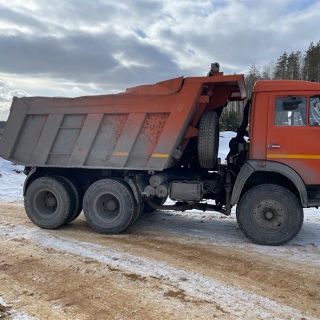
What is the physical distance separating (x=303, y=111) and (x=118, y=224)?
3869mm

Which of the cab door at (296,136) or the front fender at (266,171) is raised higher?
the cab door at (296,136)

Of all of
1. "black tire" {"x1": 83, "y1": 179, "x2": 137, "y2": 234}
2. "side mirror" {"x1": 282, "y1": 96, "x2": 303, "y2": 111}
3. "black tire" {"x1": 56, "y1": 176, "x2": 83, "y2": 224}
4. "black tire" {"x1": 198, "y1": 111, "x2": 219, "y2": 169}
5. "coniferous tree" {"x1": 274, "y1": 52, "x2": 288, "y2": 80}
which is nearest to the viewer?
"side mirror" {"x1": 282, "y1": 96, "x2": 303, "y2": 111}

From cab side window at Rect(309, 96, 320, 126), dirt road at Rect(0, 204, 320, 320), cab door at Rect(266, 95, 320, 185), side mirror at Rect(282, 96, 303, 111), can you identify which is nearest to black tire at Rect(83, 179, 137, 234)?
dirt road at Rect(0, 204, 320, 320)

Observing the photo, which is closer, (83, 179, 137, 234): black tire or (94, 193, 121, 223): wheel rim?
(83, 179, 137, 234): black tire

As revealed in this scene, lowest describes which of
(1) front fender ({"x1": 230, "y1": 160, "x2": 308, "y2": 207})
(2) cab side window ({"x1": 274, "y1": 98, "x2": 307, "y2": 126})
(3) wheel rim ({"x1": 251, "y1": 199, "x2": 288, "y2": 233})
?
(3) wheel rim ({"x1": 251, "y1": 199, "x2": 288, "y2": 233})

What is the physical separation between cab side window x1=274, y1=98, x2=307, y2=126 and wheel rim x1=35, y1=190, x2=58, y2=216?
4576 mm

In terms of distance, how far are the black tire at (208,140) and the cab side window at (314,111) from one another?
164 cm

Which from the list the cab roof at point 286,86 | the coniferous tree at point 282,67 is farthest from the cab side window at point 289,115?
the coniferous tree at point 282,67

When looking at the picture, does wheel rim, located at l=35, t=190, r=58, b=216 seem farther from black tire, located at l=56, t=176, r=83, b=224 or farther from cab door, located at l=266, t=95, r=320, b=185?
cab door, located at l=266, t=95, r=320, b=185

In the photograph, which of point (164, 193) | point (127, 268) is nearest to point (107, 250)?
point (127, 268)

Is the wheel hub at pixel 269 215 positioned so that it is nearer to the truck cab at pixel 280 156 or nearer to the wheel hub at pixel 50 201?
the truck cab at pixel 280 156

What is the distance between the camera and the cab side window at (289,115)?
5.64 meters

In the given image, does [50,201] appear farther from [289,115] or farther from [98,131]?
[289,115]

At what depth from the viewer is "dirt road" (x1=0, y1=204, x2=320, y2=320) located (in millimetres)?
3441
